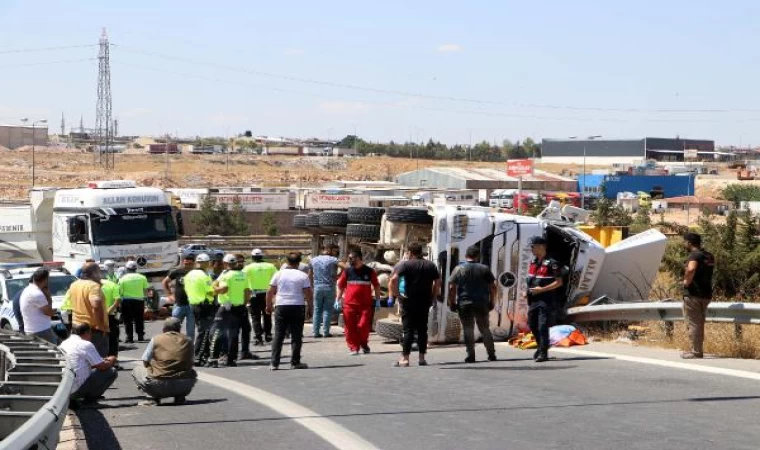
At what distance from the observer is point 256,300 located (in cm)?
2050

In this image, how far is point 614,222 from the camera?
46.0 m

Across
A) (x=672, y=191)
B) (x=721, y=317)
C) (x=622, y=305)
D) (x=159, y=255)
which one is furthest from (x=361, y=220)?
(x=672, y=191)

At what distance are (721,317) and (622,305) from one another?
229cm

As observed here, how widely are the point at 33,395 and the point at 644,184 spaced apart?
104m

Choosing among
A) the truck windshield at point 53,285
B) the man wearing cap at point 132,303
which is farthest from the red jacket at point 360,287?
the truck windshield at point 53,285

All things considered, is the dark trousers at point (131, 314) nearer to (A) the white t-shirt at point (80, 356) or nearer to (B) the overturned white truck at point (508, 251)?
(B) the overturned white truck at point (508, 251)

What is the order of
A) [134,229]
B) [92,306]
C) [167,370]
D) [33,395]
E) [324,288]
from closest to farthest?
1. [33,395]
2. [167,370]
3. [92,306]
4. [324,288]
5. [134,229]

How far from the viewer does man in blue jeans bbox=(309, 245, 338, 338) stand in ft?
70.4

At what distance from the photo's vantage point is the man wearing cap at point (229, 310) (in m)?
17.3

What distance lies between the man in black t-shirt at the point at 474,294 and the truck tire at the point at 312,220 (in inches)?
302

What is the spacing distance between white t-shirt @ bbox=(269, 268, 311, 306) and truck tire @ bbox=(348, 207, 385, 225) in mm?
5252

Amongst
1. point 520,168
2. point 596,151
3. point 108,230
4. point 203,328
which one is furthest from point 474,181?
point 203,328

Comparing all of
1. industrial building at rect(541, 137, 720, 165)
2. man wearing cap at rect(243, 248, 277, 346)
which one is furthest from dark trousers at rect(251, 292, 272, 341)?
industrial building at rect(541, 137, 720, 165)

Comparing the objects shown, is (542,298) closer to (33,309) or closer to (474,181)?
(33,309)
